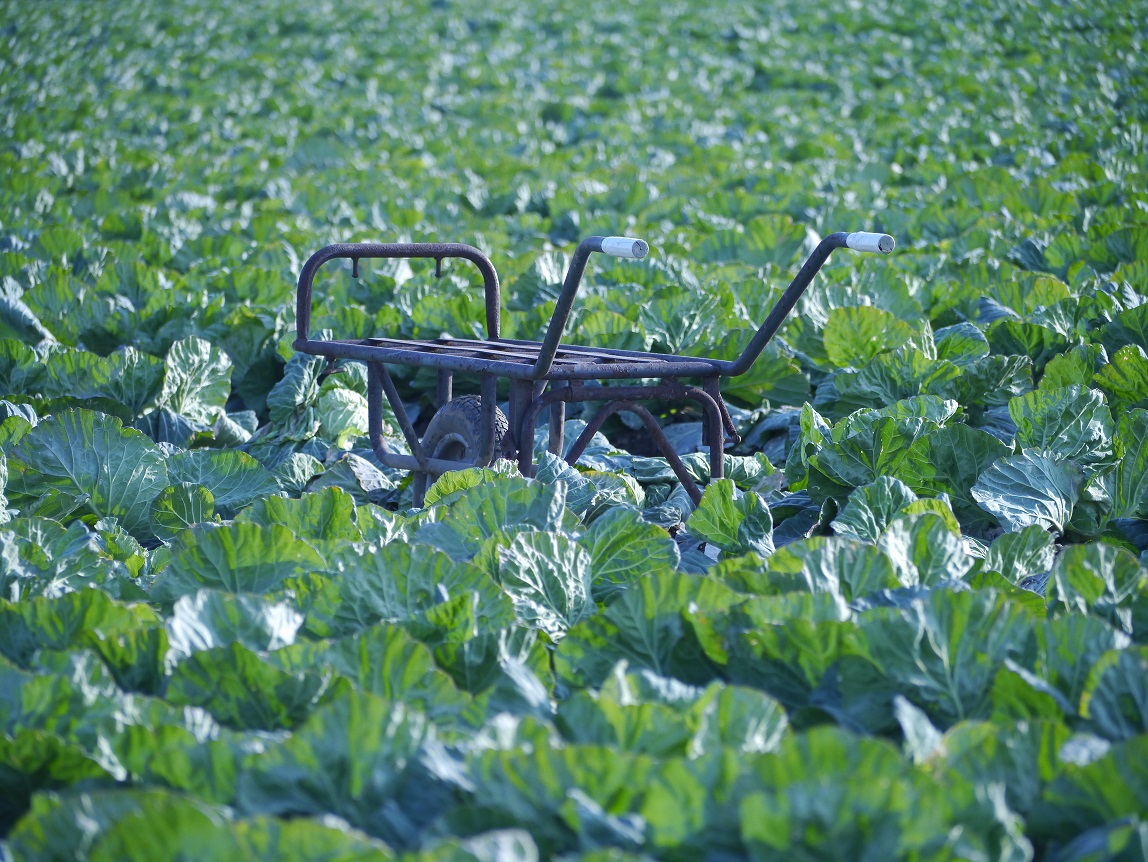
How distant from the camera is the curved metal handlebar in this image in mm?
2863

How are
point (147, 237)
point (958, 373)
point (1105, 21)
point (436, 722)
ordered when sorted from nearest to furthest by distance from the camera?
1. point (436, 722)
2. point (958, 373)
3. point (147, 237)
4. point (1105, 21)

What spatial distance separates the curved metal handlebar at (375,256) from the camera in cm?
286

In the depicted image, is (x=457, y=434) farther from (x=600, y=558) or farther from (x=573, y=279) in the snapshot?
(x=600, y=558)

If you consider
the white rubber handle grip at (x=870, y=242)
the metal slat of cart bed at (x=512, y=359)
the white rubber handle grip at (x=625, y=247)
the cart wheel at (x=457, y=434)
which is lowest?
the cart wheel at (x=457, y=434)

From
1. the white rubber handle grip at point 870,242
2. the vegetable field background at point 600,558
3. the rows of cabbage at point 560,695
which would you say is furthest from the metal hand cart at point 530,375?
the rows of cabbage at point 560,695

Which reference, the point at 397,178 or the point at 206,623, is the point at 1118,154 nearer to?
the point at 397,178

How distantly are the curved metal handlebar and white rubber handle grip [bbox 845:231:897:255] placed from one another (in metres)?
1.04

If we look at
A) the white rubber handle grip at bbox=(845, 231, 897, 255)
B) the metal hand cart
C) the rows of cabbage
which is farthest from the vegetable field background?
the white rubber handle grip at bbox=(845, 231, 897, 255)

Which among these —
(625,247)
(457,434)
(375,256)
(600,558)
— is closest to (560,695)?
(600,558)

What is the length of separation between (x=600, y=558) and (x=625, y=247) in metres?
0.58

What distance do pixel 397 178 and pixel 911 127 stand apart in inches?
172

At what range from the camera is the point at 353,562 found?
180cm

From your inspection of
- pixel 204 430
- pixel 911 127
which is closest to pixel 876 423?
pixel 204 430

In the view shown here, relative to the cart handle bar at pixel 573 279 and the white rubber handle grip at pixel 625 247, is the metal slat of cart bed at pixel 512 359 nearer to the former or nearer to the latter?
the cart handle bar at pixel 573 279
